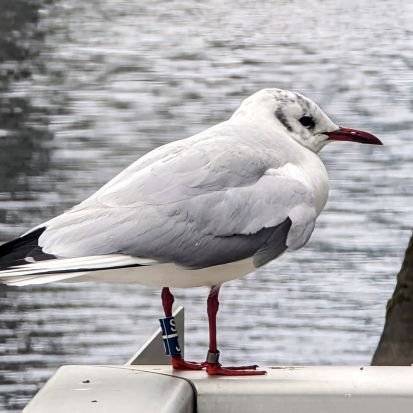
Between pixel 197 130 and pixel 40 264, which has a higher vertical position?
pixel 40 264

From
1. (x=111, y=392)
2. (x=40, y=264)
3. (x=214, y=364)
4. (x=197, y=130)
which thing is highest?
(x=40, y=264)

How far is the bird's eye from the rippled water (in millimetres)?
1152

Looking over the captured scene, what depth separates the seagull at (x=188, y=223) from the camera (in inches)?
59.1

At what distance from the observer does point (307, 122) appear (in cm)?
179

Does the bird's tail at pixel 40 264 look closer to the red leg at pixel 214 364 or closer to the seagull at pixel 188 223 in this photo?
the seagull at pixel 188 223

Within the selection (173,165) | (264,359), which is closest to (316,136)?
(173,165)

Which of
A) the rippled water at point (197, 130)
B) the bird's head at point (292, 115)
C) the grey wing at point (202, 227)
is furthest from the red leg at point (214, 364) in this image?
the rippled water at point (197, 130)

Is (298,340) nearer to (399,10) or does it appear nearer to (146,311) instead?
(146,311)

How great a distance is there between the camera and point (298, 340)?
2.97 meters

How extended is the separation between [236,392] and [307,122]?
527 mm

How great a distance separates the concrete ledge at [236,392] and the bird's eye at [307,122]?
448mm

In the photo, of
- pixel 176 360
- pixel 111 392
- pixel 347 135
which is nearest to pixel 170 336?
pixel 176 360

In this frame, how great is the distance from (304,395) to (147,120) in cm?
297

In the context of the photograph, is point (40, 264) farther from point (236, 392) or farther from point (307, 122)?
point (307, 122)
